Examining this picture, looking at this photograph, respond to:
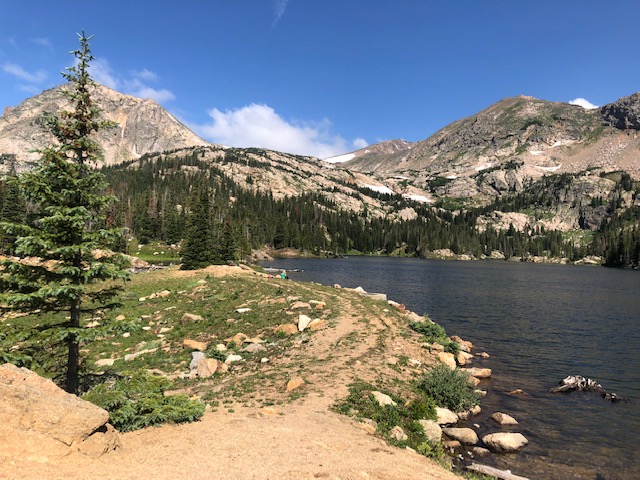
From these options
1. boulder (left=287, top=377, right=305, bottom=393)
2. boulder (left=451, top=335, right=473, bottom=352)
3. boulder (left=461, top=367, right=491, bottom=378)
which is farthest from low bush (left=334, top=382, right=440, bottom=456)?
boulder (left=451, top=335, right=473, bottom=352)

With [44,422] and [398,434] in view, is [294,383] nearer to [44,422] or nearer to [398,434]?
[398,434]

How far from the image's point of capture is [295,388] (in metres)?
18.8

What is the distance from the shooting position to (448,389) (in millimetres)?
20844

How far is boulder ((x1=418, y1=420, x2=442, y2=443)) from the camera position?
54.5 feet

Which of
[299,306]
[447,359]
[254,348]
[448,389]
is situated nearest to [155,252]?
[299,306]

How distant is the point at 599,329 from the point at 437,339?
85.4 ft

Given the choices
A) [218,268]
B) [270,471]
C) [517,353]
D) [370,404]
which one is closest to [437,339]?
[517,353]

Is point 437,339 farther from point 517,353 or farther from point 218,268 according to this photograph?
point 218,268

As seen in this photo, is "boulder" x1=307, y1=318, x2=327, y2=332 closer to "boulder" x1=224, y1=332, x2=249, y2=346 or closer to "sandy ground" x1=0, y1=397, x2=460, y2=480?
"boulder" x1=224, y1=332, x2=249, y2=346

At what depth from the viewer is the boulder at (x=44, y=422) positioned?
9047 millimetres

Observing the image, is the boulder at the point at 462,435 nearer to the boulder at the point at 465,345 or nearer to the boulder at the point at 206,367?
the boulder at the point at 206,367

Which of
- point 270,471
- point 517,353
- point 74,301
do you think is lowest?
point 517,353

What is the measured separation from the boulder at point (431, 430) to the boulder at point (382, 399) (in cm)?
160

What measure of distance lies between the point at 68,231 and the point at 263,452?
11597 mm
